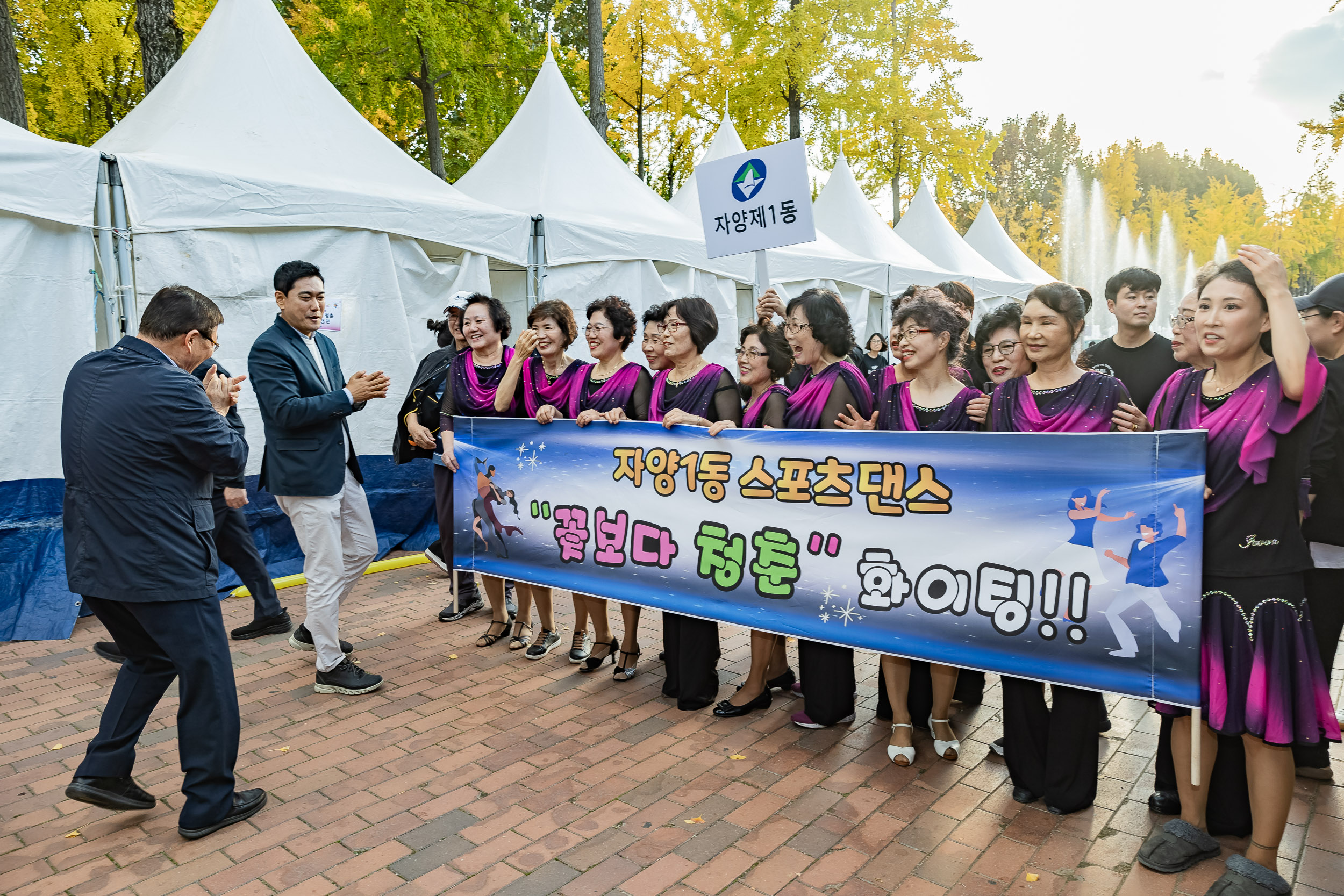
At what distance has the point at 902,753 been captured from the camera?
3504mm

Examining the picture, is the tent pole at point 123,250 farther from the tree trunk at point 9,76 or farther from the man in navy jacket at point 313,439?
the tree trunk at point 9,76

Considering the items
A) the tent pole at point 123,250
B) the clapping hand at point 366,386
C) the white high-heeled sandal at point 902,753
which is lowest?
the white high-heeled sandal at point 902,753

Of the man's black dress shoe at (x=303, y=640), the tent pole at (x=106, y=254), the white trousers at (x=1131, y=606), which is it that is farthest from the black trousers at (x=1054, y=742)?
the tent pole at (x=106, y=254)

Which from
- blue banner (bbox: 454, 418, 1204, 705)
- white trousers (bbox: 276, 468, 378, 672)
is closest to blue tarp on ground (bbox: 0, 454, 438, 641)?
white trousers (bbox: 276, 468, 378, 672)

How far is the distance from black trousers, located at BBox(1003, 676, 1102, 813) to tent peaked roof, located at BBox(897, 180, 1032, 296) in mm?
14743

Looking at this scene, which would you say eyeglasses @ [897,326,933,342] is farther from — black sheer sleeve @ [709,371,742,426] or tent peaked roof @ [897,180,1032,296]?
tent peaked roof @ [897,180,1032,296]

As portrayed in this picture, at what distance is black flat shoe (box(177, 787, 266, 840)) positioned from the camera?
3049 millimetres

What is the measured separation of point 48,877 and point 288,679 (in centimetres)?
180

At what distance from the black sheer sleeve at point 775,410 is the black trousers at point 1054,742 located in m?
1.48

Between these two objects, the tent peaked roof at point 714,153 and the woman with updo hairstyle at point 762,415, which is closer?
the woman with updo hairstyle at point 762,415

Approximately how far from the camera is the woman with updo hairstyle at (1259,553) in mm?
2510

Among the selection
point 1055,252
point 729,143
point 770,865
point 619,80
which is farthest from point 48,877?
point 1055,252

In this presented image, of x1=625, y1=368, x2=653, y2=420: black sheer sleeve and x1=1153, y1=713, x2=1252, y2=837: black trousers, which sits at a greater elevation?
x1=625, y1=368, x2=653, y2=420: black sheer sleeve

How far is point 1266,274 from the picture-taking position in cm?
253
